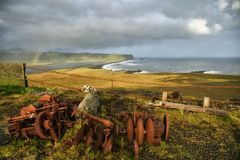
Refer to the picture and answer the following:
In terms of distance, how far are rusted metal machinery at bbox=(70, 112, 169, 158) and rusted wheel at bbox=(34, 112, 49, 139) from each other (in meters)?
0.94

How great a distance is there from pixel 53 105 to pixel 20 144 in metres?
1.54

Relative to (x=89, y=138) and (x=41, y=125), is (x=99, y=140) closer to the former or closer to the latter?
(x=89, y=138)

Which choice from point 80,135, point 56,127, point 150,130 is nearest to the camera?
point 80,135

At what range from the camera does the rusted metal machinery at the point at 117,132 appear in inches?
272

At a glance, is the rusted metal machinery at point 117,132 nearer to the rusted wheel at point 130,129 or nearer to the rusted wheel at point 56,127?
the rusted wheel at point 130,129

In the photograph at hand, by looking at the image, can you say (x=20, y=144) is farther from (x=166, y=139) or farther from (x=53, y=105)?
(x=166, y=139)

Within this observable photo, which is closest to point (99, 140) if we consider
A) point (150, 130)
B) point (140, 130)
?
point (140, 130)

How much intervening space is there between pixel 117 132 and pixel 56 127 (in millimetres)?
2120

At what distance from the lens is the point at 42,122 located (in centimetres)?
754

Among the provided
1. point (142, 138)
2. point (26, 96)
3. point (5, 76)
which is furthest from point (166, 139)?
point (5, 76)

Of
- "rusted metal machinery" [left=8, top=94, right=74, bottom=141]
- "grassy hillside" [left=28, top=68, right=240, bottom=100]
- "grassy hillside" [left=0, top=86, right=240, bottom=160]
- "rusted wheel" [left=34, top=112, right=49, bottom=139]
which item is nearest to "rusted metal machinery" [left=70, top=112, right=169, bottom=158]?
"grassy hillside" [left=0, top=86, right=240, bottom=160]

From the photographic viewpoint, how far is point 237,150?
773 centimetres

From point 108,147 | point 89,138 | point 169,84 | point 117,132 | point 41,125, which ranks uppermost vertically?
point 41,125

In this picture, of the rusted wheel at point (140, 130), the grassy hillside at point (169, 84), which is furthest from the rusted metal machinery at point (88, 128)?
the grassy hillside at point (169, 84)
